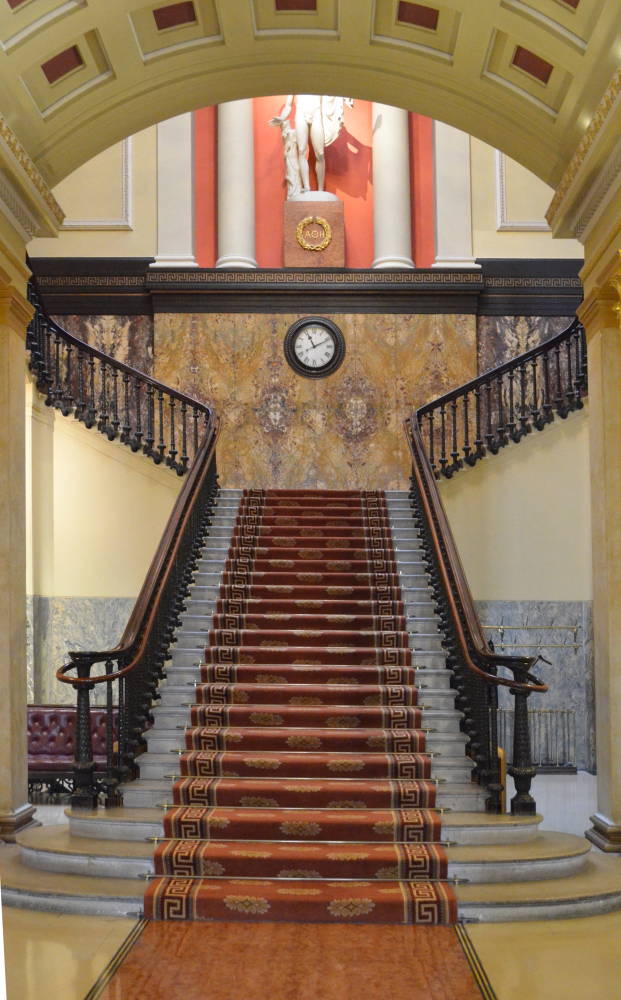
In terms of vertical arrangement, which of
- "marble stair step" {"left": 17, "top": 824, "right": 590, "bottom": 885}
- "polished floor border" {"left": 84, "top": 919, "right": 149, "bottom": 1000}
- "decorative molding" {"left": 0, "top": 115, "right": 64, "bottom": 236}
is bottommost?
"polished floor border" {"left": 84, "top": 919, "right": 149, "bottom": 1000}

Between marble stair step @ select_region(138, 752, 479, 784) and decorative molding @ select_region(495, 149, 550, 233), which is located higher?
decorative molding @ select_region(495, 149, 550, 233)

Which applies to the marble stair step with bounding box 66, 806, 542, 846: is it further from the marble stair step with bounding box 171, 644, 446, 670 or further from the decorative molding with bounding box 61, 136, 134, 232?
the decorative molding with bounding box 61, 136, 134, 232

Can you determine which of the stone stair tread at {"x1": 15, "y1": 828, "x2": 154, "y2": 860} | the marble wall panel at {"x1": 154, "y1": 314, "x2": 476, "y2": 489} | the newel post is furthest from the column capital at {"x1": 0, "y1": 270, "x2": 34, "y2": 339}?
the marble wall panel at {"x1": 154, "y1": 314, "x2": 476, "y2": 489}

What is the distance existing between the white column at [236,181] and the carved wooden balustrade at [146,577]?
93.8 inches

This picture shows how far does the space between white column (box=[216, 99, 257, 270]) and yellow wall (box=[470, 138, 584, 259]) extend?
2915 millimetres

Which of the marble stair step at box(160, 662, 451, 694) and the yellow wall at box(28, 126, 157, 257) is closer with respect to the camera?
the marble stair step at box(160, 662, 451, 694)

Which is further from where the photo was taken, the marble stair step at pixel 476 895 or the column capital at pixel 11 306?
the column capital at pixel 11 306

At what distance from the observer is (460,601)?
26.4ft

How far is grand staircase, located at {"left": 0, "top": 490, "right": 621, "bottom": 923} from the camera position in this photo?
583 centimetres

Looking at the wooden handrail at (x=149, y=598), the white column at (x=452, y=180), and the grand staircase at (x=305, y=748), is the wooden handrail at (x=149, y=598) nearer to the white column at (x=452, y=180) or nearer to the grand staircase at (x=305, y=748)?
the grand staircase at (x=305, y=748)

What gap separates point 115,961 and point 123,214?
11.2 m

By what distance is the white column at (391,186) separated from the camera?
47.4 feet

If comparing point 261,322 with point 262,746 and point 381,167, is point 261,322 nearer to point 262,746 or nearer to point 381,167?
point 381,167

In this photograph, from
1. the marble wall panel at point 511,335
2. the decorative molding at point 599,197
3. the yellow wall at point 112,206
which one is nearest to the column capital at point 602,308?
the decorative molding at point 599,197
